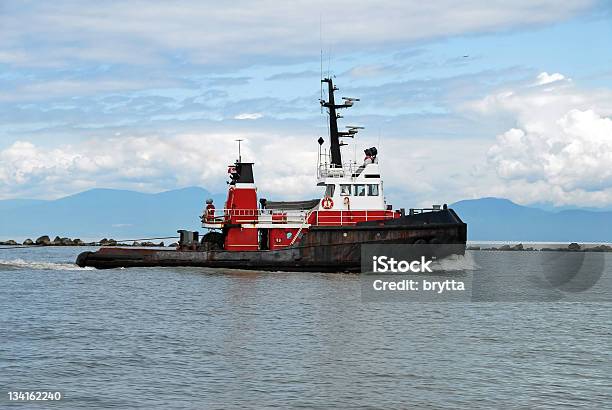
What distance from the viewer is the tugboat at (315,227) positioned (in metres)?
39.4

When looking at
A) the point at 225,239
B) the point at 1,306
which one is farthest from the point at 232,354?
the point at 225,239

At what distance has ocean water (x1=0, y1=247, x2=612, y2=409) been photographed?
17000mm

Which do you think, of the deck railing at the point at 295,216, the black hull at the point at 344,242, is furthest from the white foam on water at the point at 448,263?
the deck railing at the point at 295,216

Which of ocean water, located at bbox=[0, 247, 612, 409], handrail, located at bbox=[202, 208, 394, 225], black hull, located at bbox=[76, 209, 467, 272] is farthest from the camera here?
handrail, located at bbox=[202, 208, 394, 225]

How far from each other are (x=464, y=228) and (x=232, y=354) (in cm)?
2092

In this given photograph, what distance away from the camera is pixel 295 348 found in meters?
21.9

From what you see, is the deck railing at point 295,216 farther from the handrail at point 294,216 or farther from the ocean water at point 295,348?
the ocean water at point 295,348

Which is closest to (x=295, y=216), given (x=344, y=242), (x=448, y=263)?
(x=344, y=242)

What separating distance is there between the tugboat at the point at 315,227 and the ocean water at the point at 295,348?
293 centimetres

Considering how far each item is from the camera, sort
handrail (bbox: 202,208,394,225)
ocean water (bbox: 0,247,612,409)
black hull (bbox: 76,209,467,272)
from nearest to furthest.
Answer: ocean water (bbox: 0,247,612,409), black hull (bbox: 76,209,467,272), handrail (bbox: 202,208,394,225)

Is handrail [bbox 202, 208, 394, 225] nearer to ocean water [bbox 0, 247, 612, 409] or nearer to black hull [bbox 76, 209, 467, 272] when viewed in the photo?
black hull [bbox 76, 209, 467, 272]

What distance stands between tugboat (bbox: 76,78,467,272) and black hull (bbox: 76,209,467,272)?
0.15 ft

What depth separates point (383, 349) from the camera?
72.1 feet

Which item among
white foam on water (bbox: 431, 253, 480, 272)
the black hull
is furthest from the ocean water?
white foam on water (bbox: 431, 253, 480, 272)
